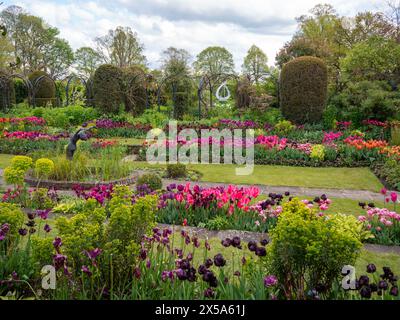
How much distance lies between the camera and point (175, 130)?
14.0m

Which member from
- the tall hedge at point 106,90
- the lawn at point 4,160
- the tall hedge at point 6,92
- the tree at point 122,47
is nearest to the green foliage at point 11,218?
the lawn at point 4,160

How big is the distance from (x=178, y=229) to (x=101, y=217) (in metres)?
1.92

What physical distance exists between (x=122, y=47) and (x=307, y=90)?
22.3 metres

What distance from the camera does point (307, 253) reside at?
2.39 metres

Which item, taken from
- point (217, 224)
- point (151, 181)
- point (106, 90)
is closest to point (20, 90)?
point (106, 90)

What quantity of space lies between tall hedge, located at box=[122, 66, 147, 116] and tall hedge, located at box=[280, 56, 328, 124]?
25.8 feet

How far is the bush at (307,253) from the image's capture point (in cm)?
241

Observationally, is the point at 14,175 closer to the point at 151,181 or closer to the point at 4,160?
the point at 151,181

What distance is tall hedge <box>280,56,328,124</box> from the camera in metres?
14.6

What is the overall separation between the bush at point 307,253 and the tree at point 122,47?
105 feet

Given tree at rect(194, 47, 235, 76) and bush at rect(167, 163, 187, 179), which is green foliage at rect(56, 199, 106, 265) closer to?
bush at rect(167, 163, 187, 179)

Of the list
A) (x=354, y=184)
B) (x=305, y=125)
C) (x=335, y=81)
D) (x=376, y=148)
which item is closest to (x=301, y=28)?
(x=335, y=81)

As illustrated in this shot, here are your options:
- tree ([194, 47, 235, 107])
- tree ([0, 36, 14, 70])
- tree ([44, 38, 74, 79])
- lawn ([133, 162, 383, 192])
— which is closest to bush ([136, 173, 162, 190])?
lawn ([133, 162, 383, 192])

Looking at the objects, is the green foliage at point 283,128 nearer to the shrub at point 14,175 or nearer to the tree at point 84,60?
the shrub at point 14,175
